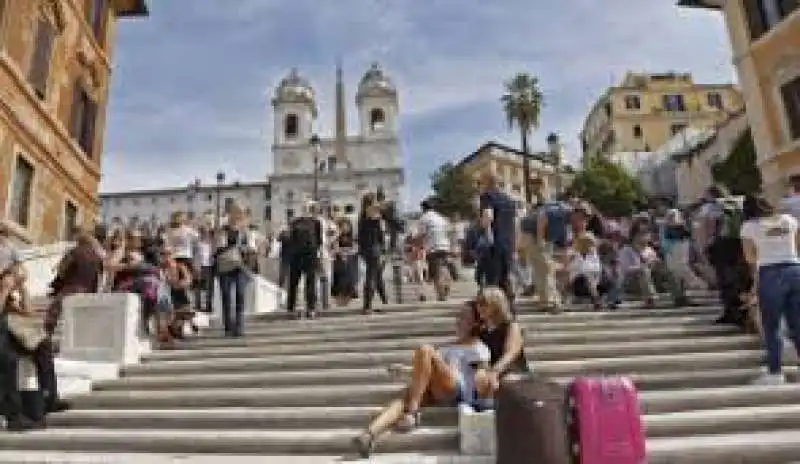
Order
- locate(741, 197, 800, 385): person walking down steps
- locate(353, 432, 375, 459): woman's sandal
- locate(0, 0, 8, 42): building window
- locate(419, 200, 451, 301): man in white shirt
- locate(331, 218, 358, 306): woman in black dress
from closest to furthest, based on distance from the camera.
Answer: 1. locate(353, 432, 375, 459): woman's sandal
2. locate(741, 197, 800, 385): person walking down steps
3. locate(419, 200, 451, 301): man in white shirt
4. locate(331, 218, 358, 306): woman in black dress
5. locate(0, 0, 8, 42): building window

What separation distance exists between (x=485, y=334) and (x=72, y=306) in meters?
5.85

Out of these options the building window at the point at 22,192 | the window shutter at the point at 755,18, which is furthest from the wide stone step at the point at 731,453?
the window shutter at the point at 755,18

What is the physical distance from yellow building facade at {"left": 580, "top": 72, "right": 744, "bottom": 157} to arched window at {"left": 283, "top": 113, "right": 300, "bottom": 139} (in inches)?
1726

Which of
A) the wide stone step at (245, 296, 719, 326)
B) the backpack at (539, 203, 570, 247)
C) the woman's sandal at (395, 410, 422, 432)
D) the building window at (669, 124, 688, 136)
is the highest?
the building window at (669, 124, 688, 136)

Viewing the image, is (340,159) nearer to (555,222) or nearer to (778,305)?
(555,222)

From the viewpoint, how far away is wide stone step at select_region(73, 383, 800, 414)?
6.15m

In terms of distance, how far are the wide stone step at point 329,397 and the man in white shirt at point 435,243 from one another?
4926mm

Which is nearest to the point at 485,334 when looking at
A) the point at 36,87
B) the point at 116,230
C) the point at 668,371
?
the point at 668,371

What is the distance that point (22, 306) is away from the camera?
296 inches

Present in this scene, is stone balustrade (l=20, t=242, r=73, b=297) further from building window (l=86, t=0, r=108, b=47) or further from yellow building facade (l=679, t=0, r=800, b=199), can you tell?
yellow building facade (l=679, t=0, r=800, b=199)

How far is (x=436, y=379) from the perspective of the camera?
6121 mm

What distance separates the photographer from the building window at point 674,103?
74812mm

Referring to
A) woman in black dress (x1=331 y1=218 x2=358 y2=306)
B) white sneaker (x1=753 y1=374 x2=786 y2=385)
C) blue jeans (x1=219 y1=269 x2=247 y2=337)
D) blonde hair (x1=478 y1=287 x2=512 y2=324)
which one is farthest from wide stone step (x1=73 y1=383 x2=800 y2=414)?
woman in black dress (x1=331 y1=218 x2=358 y2=306)

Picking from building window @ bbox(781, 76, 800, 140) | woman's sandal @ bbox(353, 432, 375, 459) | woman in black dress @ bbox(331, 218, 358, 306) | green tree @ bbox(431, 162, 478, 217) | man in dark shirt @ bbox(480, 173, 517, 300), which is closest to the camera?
woman's sandal @ bbox(353, 432, 375, 459)
